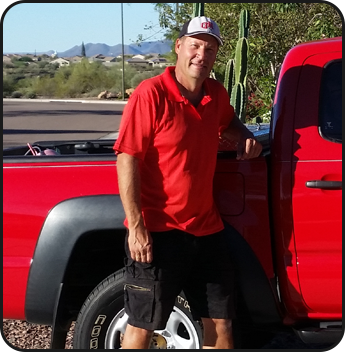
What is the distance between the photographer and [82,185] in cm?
308

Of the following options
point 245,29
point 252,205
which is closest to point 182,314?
point 252,205

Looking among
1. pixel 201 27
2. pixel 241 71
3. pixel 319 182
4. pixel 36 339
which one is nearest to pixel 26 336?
pixel 36 339

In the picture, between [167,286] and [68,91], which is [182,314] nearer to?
[167,286]

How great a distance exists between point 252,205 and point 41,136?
1610 cm

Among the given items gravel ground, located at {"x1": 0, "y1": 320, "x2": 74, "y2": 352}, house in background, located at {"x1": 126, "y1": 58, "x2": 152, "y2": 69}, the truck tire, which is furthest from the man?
house in background, located at {"x1": 126, "y1": 58, "x2": 152, "y2": 69}

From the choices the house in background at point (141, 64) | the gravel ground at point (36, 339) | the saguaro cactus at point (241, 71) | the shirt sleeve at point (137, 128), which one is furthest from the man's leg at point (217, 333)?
the house in background at point (141, 64)

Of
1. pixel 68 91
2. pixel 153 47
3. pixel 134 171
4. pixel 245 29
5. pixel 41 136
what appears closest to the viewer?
pixel 134 171

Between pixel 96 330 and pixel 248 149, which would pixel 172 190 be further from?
pixel 96 330

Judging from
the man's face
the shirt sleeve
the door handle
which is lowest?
the door handle

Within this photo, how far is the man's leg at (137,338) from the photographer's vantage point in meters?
2.92

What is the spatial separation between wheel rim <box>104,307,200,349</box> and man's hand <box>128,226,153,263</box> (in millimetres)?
434

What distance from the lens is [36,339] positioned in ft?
13.5

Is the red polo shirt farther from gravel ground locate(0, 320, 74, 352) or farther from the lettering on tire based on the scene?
gravel ground locate(0, 320, 74, 352)

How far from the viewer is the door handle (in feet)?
9.85
